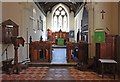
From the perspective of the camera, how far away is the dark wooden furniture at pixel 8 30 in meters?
7.83

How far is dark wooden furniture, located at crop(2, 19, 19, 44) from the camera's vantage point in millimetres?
7828

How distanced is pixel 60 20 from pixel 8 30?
1788cm

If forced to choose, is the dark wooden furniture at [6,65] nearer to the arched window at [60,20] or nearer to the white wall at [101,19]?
the white wall at [101,19]

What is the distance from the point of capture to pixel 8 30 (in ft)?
26.3

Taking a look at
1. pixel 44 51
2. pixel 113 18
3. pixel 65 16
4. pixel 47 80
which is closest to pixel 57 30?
pixel 65 16

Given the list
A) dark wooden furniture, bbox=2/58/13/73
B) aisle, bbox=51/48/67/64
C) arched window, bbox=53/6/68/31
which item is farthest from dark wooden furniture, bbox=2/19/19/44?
arched window, bbox=53/6/68/31

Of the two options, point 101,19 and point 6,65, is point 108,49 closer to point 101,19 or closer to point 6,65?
point 101,19

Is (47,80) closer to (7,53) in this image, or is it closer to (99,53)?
(99,53)

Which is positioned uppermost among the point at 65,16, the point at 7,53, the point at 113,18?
the point at 65,16

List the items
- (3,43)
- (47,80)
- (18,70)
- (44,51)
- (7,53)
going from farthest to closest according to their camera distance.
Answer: (44,51) < (7,53) < (3,43) < (18,70) < (47,80)

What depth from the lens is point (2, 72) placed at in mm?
7520

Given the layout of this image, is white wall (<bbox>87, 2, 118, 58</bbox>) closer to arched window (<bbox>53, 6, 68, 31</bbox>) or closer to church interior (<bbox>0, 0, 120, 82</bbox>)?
church interior (<bbox>0, 0, 120, 82</bbox>)

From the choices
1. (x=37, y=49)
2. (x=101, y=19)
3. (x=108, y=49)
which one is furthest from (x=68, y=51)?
(x=108, y=49)

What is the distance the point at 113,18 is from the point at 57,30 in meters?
17.4
